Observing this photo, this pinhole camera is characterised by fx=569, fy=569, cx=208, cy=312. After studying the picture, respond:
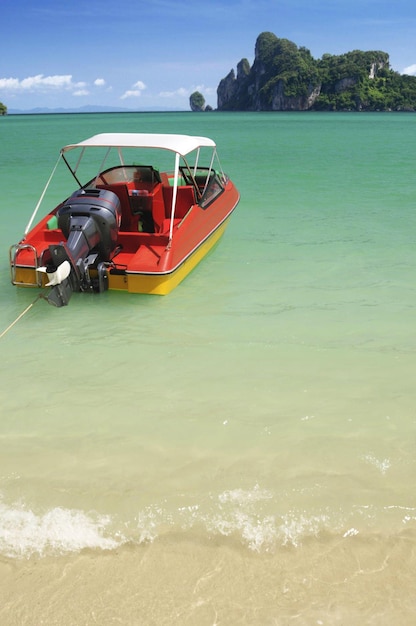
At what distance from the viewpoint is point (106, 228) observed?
6402mm

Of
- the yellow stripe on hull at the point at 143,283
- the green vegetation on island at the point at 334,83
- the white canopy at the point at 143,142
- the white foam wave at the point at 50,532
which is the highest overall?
the green vegetation on island at the point at 334,83

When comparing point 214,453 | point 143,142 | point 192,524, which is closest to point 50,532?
point 192,524

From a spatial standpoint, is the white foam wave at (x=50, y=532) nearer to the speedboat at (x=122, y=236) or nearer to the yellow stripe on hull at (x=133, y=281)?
the speedboat at (x=122, y=236)

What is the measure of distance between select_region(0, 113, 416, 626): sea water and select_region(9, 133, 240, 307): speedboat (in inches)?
13.5

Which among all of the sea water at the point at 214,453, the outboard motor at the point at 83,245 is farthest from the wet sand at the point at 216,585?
the outboard motor at the point at 83,245

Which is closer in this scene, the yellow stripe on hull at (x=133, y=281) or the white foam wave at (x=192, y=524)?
the white foam wave at (x=192, y=524)

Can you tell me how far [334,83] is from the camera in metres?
160

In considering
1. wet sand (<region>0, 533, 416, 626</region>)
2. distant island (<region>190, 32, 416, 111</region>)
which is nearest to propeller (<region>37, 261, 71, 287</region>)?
wet sand (<region>0, 533, 416, 626</region>)

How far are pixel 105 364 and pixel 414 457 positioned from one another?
8.87ft

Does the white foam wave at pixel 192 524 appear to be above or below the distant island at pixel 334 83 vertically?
below

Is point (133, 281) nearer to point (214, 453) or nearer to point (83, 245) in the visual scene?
point (83, 245)

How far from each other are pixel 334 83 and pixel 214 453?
17296 centimetres

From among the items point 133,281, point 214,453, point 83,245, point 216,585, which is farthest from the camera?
point 133,281

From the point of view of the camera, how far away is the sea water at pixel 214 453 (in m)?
2.64
